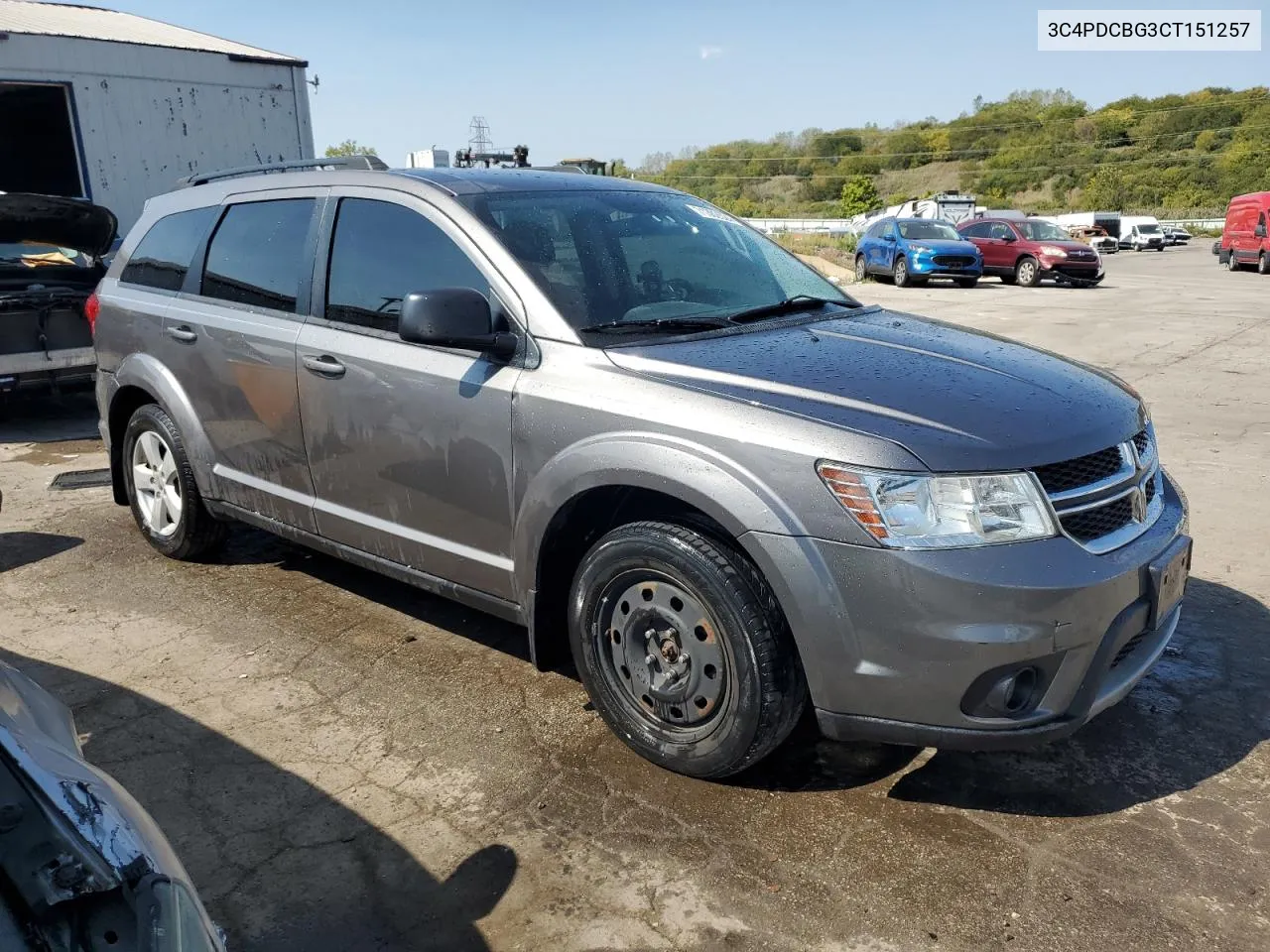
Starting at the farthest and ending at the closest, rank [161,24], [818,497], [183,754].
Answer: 1. [161,24]
2. [183,754]
3. [818,497]

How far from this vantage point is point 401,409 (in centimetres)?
361

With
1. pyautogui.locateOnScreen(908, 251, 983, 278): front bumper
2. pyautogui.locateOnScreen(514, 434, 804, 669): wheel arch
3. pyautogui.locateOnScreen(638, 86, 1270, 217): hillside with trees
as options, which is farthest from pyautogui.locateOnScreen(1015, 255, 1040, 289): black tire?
pyautogui.locateOnScreen(638, 86, 1270, 217): hillside with trees

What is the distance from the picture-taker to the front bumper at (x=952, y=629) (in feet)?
8.38

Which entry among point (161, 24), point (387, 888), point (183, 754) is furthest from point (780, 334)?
point (161, 24)

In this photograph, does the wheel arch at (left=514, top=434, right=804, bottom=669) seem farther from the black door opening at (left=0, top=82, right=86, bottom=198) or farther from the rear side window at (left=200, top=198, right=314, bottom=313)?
the black door opening at (left=0, top=82, right=86, bottom=198)

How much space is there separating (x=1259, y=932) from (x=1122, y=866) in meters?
0.33

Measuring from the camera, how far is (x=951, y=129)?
111 m

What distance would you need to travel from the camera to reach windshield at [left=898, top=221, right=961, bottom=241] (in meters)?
22.6

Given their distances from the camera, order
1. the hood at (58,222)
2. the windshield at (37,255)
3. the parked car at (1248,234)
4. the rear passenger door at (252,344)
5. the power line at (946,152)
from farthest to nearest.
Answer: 1. the power line at (946,152)
2. the parked car at (1248,234)
3. the windshield at (37,255)
4. the hood at (58,222)
5. the rear passenger door at (252,344)

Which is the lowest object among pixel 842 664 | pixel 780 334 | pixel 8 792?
pixel 842 664

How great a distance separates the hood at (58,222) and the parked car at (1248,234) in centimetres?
2709

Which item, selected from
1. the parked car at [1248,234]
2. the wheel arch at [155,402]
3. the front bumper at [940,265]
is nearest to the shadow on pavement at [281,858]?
the wheel arch at [155,402]

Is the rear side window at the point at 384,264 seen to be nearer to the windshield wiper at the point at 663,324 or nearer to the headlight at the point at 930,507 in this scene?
the windshield wiper at the point at 663,324

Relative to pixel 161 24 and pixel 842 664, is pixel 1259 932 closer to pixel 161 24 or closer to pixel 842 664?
pixel 842 664
